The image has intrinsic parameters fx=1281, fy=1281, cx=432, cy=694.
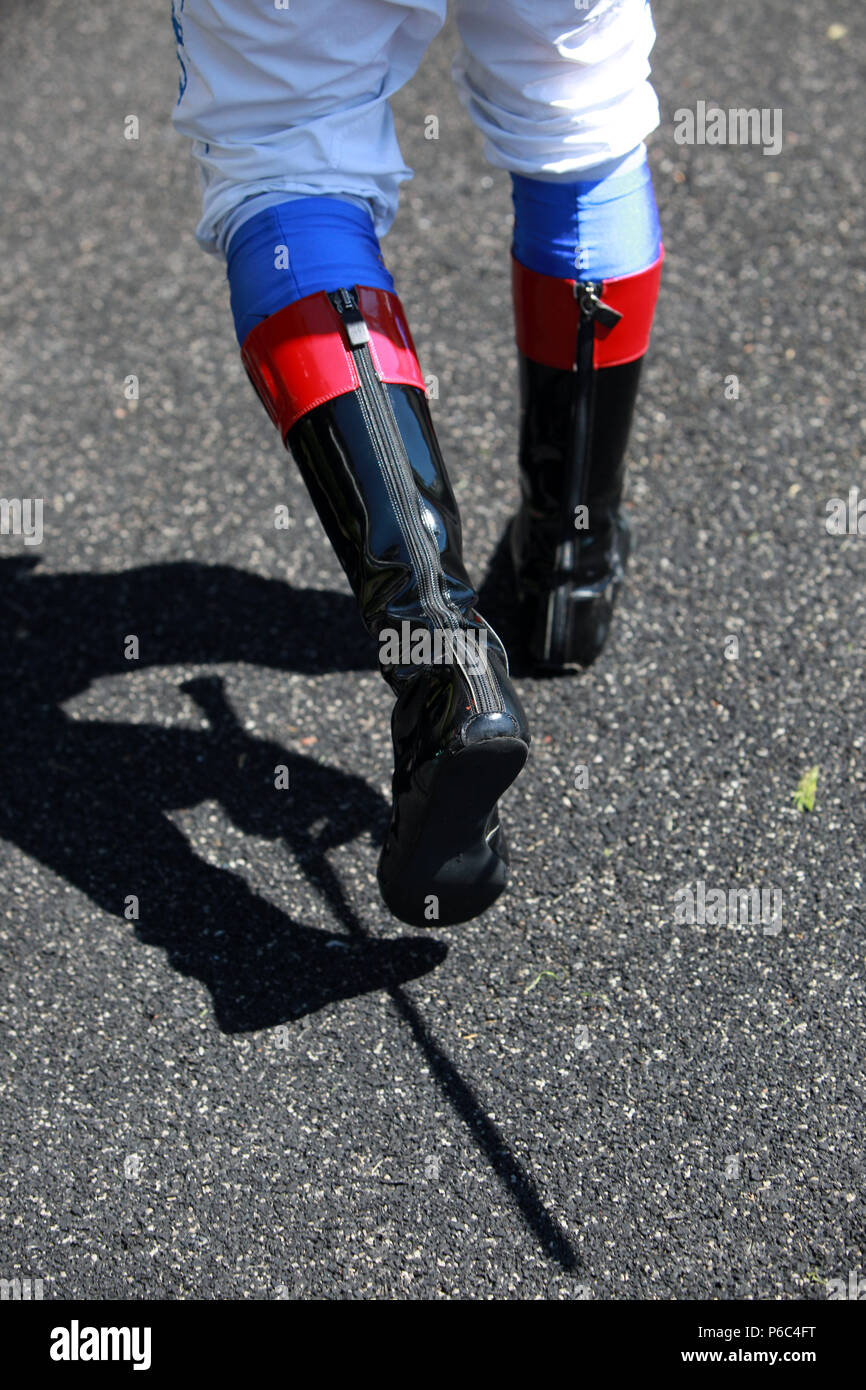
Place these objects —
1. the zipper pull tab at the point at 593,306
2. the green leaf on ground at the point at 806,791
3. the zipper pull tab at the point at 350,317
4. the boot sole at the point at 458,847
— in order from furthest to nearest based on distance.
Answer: the green leaf on ground at the point at 806,791
the zipper pull tab at the point at 593,306
the zipper pull tab at the point at 350,317
the boot sole at the point at 458,847

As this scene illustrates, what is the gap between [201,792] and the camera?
194 cm

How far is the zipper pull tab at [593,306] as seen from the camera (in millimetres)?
1688

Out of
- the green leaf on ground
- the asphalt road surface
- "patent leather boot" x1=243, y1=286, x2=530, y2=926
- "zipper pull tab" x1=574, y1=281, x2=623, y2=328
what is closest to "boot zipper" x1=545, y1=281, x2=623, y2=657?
"zipper pull tab" x1=574, y1=281, x2=623, y2=328

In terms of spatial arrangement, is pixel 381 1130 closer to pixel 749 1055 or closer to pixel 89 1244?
pixel 89 1244

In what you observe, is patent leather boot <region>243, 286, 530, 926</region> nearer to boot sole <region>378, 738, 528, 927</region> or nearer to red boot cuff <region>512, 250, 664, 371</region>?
boot sole <region>378, 738, 528, 927</region>

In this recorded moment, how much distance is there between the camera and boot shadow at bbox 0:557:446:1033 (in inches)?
68.9

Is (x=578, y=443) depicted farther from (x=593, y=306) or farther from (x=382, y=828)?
(x=382, y=828)

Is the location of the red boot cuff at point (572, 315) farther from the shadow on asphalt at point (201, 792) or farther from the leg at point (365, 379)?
the shadow on asphalt at point (201, 792)

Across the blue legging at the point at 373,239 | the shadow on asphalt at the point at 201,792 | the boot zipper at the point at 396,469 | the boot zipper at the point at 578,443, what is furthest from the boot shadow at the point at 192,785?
the blue legging at the point at 373,239

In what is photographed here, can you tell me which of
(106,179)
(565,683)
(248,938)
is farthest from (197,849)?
(106,179)

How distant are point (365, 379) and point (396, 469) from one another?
113 mm

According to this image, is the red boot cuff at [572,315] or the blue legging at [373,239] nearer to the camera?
the blue legging at [373,239]

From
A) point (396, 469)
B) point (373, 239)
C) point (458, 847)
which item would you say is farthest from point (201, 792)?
point (373, 239)

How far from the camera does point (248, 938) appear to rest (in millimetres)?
1772
